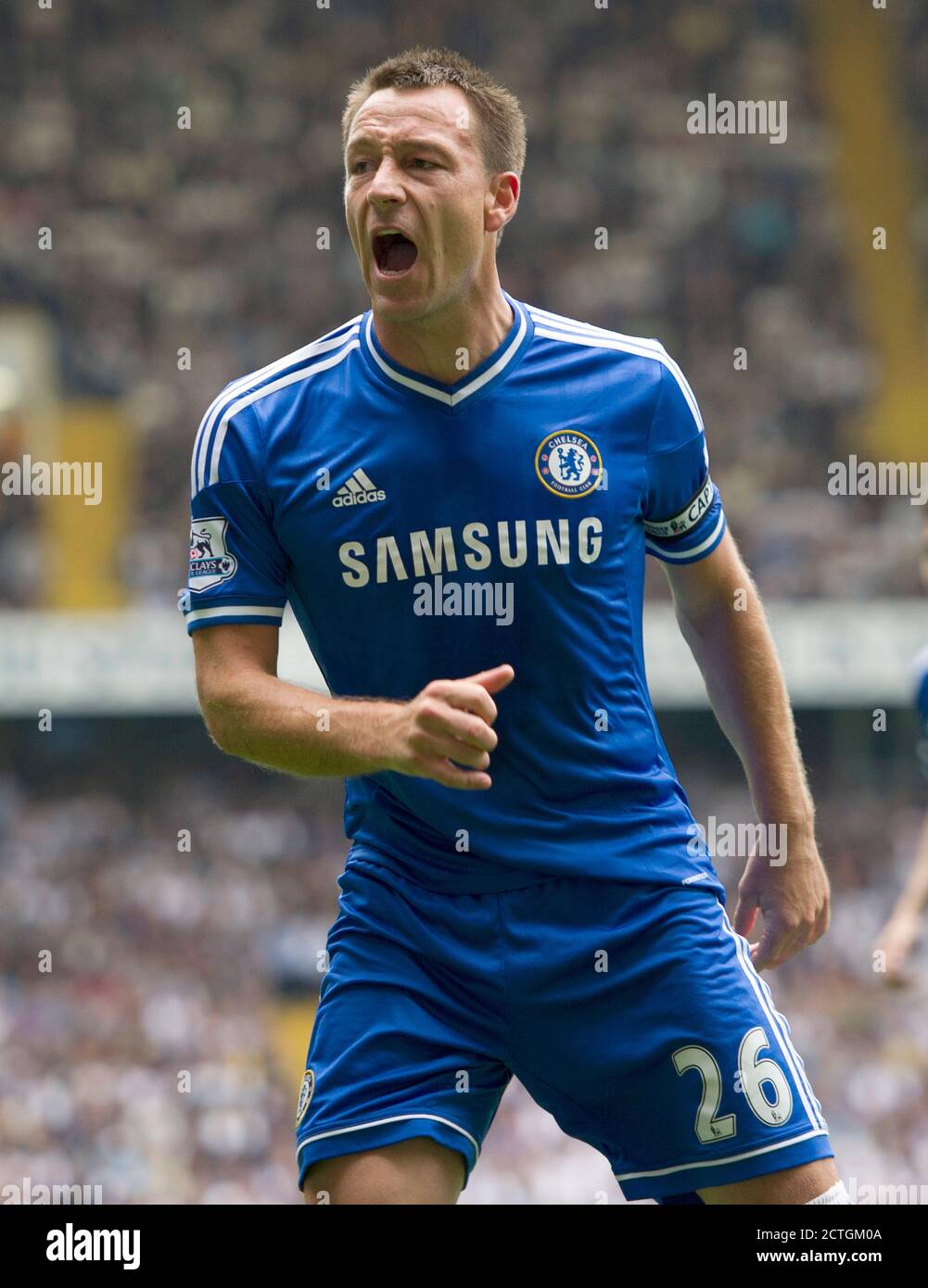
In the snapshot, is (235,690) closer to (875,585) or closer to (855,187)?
(875,585)

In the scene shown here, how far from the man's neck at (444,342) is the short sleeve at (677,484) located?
33 cm

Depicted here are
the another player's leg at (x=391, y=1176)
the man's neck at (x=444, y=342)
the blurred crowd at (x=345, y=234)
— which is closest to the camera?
the another player's leg at (x=391, y=1176)

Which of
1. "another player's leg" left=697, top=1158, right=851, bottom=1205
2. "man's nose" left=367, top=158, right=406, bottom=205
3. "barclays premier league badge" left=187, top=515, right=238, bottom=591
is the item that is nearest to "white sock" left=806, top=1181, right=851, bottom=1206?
"another player's leg" left=697, top=1158, right=851, bottom=1205

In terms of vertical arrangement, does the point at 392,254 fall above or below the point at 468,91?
below

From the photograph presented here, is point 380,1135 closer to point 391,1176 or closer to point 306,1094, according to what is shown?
point 391,1176

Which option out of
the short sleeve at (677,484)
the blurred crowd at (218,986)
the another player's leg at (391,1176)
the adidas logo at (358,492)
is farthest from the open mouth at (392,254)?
the blurred crowd at (218,986)

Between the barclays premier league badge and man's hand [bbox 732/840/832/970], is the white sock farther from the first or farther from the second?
the barclays premier league badge

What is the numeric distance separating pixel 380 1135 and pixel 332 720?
68 cm

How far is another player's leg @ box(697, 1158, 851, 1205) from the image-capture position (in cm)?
291

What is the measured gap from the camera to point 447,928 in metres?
3.07

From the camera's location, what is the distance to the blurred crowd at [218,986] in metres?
12.1

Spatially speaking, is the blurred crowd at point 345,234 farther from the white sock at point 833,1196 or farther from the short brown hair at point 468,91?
the white sock at point 833,1196

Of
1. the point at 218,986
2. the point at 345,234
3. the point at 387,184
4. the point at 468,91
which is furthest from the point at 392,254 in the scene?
the point at 345,234

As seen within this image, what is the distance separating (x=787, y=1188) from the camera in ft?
9.56
